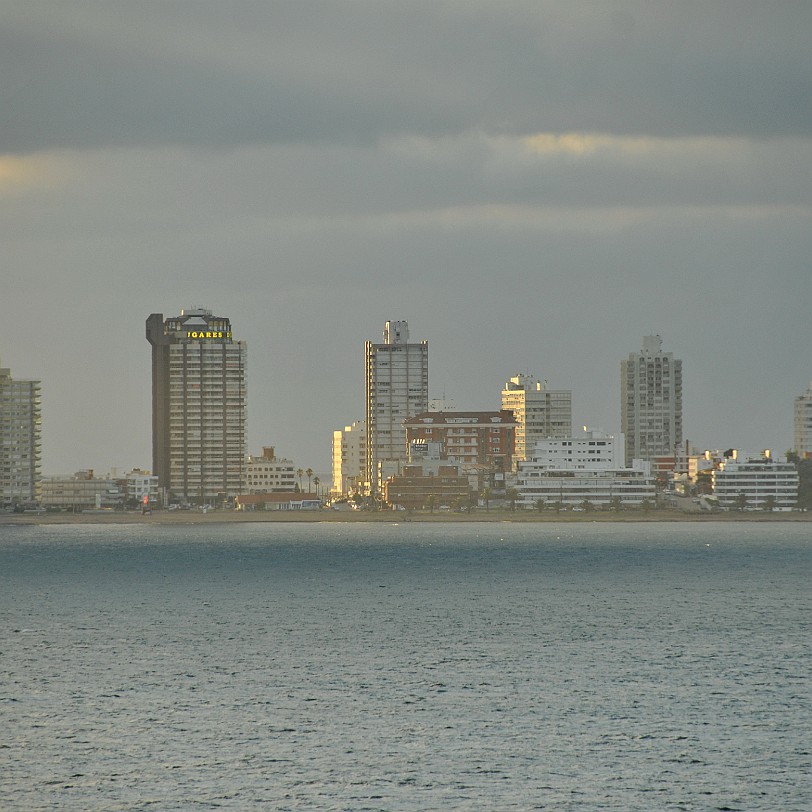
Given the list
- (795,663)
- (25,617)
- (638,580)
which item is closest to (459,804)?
(795,663)

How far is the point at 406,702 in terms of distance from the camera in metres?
64.5

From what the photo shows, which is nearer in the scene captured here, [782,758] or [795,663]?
[782,758]

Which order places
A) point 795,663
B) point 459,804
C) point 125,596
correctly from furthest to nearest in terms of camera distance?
point 125,596, point 795,663, point 459,804

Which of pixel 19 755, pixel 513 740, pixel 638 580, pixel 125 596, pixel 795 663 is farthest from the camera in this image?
pixel 638 580

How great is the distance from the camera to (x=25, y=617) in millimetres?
103938

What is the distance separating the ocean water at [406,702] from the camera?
159 feet

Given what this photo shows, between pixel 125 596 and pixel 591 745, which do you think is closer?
pixel 591 745

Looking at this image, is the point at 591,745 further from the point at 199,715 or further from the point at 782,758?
the point at 199,715

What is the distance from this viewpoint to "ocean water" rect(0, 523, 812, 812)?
4856 cm

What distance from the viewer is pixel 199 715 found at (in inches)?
2398

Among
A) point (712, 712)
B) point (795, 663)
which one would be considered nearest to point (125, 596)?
point (795, 663)

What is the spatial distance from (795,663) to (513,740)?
2542 cm

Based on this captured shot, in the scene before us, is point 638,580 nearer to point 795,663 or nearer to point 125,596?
point 125,596

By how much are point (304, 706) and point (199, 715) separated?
4.52 meters
